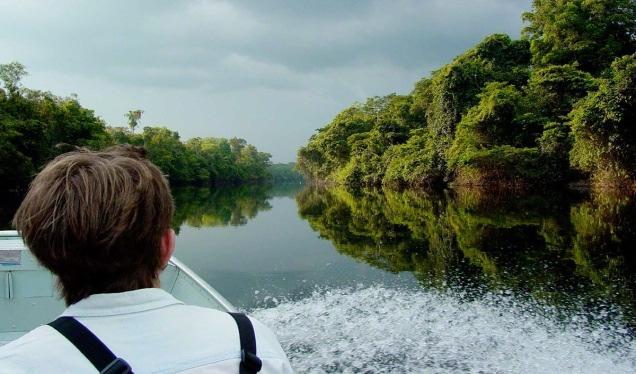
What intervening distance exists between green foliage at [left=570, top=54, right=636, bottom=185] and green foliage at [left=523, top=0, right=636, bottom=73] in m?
9.59

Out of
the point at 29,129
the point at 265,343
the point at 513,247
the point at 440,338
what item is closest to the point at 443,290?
the point at 440,338

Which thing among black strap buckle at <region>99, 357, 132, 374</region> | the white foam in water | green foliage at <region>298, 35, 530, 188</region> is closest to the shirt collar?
black strap buckle at <region>99, 357, 132, 374</region>

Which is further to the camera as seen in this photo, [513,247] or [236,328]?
[513,247]

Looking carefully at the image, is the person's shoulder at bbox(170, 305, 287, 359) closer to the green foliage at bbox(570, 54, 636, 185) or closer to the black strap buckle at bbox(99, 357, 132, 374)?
the black strap buckle at bbox(99, 357, 132, 374)

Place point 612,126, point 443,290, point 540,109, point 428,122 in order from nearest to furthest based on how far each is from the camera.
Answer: point 443,290, point 612,126, point 540,109, point 428,122

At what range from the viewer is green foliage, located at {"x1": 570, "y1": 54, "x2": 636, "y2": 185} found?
22453mm

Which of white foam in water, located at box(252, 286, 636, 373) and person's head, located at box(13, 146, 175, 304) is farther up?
person's head, located at box(13, 146, 175, 304)

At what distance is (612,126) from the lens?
2308cm

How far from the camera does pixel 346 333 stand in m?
5.69

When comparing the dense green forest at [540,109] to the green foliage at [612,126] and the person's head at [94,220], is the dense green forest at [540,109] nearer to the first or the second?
the green foliage at [612,126]

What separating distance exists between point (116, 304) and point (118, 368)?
0.15m

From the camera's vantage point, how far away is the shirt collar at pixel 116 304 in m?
0.95

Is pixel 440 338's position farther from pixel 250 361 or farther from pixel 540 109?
pixel 540 109

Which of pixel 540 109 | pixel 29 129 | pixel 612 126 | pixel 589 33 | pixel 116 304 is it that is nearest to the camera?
pixel 116 304
